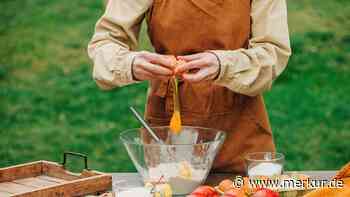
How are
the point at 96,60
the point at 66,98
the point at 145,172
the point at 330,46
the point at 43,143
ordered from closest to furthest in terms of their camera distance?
the point at 145,172
the point at 96,60
the point at 43,143
the point at 66,98
the point at 330,46

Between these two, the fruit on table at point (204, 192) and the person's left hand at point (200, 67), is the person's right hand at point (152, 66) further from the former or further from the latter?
the fruit on table at point (204, 192)

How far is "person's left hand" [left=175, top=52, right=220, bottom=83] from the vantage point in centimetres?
288

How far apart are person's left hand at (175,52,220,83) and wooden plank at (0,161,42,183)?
591mm

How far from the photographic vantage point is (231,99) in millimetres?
3197

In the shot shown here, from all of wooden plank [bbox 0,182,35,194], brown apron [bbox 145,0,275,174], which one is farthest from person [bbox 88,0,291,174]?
wooden plank [bbox 0,182,35,194]

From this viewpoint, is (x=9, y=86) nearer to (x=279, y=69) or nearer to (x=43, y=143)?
(x=43, y=143)

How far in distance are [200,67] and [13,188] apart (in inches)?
28.8

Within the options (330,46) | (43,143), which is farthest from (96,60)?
(330,46)

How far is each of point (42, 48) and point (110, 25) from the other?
4.45 m

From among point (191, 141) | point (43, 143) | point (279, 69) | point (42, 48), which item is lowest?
point (43, 143)

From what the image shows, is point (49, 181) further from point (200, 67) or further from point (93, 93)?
point (93, 93)

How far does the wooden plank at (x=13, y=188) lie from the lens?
280 centimetres

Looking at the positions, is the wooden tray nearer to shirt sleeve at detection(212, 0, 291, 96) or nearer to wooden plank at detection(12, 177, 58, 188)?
wooden plank at detection(12, 177, 58, 188)

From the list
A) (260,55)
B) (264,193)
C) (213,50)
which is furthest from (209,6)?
(264,193)
